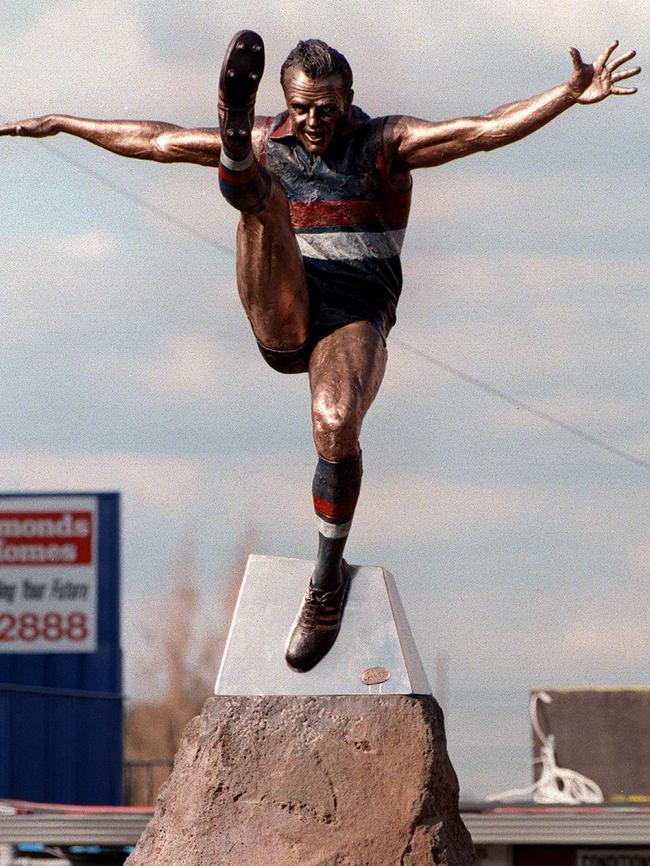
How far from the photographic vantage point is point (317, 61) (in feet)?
22.6

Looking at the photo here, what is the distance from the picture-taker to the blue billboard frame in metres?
18.8

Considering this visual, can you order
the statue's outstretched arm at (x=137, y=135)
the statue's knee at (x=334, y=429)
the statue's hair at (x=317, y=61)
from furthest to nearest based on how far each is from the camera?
the statue's outstretched arm at (x=137, y=135) → the statue's hair at (x=317, y=61) → the statue's knee at (x=334, y=429)

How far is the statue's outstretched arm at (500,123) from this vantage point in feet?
22.0

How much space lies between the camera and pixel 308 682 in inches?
274

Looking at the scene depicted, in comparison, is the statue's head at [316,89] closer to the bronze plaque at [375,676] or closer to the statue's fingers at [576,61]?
the statue's fingers at [576,61]

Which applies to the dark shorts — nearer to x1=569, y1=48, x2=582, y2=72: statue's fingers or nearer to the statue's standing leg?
the statue's standing leg

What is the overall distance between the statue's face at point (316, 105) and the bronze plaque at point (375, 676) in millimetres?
1831

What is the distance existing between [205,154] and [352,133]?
1.93 feet

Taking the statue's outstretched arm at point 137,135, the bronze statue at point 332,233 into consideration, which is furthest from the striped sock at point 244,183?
the statue's outstretched arm at point 137,135

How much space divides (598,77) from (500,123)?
37 cm

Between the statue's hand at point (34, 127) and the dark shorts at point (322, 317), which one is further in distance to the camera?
the statue's hand at point (34, 127)

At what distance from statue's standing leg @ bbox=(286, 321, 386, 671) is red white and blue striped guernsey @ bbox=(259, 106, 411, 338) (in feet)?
0.43

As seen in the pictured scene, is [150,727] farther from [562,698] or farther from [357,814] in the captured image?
[357,814]

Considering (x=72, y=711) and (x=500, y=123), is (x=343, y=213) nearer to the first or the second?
(x=500, y=123)
